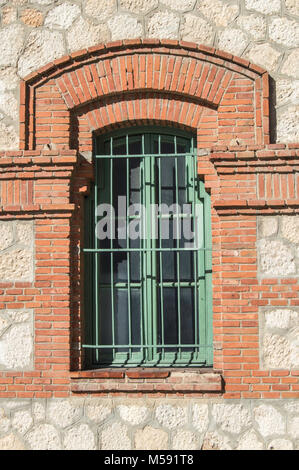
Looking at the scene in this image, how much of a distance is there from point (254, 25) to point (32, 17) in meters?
2.06

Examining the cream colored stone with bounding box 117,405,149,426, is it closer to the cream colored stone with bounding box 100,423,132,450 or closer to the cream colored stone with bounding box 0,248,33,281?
the cream colored stone with bounding box 100,423,132,450

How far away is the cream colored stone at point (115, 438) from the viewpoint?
18.1ft

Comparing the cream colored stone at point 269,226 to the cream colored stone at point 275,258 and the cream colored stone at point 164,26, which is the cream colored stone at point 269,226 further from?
the cream colored stone at point 164,26

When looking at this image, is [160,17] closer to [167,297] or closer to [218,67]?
[218,67]

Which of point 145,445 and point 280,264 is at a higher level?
point 280,264

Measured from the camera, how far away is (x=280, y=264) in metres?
5.59

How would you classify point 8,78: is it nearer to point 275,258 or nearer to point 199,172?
point 199,172

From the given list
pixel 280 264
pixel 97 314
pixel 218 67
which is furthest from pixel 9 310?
pixel 218 67

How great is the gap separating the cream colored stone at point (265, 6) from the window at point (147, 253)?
1.31 m

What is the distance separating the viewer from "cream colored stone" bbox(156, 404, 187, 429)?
550 centimetres

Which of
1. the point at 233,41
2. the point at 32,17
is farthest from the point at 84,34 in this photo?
the point at 233,41

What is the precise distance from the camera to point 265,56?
19.0ft

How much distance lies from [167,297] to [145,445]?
132cm

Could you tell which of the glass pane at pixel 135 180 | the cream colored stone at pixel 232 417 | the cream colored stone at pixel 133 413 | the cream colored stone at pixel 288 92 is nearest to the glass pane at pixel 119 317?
the cream colored stone at pixel 133 413
